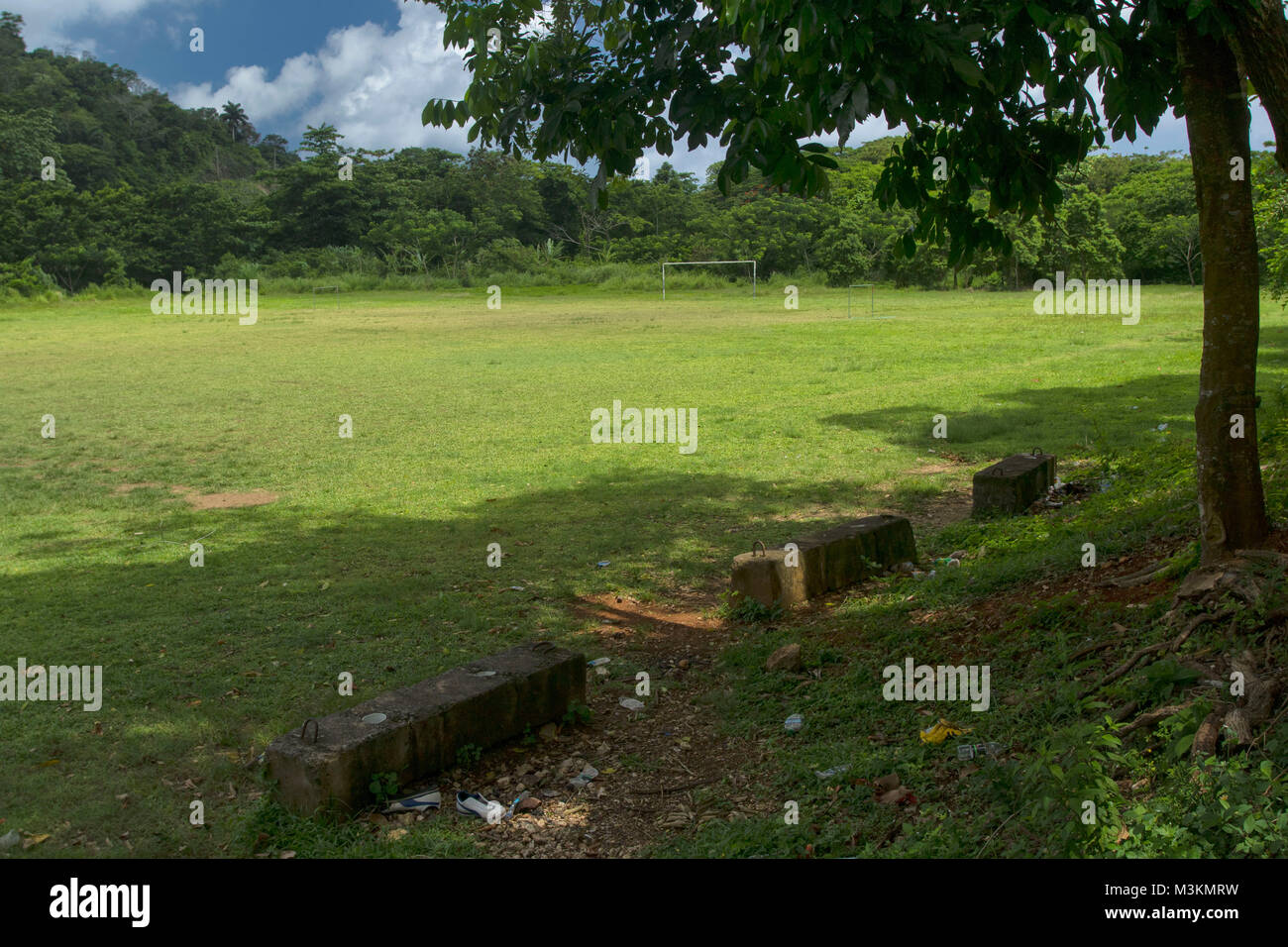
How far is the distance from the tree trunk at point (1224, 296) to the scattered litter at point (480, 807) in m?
3.43

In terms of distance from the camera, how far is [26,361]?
77.8 feet

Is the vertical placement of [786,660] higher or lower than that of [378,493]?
lower

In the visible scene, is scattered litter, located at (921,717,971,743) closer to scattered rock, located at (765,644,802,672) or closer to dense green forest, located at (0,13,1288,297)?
scattered rock, located at (765,644,802,672)

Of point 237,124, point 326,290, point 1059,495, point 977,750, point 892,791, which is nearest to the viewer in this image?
point 892,791

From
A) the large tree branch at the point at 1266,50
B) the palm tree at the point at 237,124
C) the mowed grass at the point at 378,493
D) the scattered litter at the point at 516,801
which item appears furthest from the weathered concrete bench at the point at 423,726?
the palm tree at the point at 237,124

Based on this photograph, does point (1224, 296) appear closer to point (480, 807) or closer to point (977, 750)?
point (977, 750)

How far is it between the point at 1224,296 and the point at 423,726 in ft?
13.3

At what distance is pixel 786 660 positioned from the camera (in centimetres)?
548

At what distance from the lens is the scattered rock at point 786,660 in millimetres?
5469

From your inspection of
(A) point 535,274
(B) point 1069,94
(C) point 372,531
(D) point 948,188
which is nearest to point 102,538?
(C) point 372,531

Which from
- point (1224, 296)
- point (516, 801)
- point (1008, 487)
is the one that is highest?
point (1224, 296)

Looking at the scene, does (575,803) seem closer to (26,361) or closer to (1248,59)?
(1248,59)

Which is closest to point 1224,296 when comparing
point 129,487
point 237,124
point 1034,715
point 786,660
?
point 1034,715
